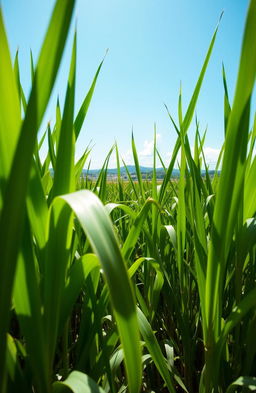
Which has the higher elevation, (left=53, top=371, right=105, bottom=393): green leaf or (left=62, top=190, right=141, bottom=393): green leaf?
(left=62, top=190, right=141, bottom=393): green leaf

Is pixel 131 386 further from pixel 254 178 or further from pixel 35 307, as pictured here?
pixel 254 178

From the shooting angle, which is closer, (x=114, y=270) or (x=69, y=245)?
(x=114, y=270)

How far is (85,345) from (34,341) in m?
0.14

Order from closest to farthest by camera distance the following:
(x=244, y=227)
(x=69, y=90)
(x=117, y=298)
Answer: (x=117, y=298) < (x=69, y=90) < (x=244, y=227)

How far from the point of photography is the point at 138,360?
207mm

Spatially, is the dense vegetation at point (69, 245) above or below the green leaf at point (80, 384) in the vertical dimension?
above

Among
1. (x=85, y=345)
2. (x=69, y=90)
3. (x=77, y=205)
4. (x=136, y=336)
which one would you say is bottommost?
(x=85, y=345)

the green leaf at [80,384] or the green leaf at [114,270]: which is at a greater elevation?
the green leaf at [114,270]

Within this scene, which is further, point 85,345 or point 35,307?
point 85,345

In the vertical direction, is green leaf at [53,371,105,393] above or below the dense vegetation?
below

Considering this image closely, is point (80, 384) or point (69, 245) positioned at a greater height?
point (69, 245)

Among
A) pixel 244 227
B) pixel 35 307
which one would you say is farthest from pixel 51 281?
pixel 244 227

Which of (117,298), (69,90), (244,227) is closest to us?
(117,298)

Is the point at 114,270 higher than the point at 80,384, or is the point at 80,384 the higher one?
the point at 114,270
